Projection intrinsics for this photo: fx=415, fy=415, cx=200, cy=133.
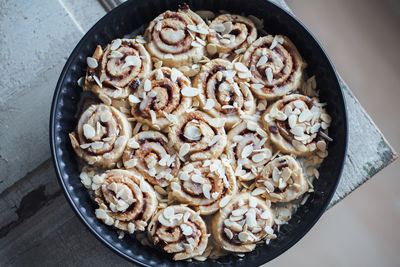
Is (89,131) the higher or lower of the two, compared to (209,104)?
higher

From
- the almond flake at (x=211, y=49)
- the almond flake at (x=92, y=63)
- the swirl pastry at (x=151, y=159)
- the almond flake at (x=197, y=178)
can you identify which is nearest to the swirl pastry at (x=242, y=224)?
the almond flake at (x=197, y=178)

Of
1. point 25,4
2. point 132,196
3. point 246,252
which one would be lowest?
point 246,252

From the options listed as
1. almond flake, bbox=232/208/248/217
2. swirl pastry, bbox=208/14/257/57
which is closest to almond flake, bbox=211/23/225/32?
swirl pastry, bbox=208/14/257/57

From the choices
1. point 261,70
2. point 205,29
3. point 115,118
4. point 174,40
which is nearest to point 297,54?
point 261,70

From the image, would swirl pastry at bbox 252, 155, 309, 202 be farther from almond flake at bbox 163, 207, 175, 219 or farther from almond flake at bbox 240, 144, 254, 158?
almond flake at bbox 163, 207, 175, 219

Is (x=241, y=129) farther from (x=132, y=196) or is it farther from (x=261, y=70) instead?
(x=132, y=196)

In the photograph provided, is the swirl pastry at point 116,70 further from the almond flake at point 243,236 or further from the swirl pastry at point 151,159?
the almond flake at point 243,236

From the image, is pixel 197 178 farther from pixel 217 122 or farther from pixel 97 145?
pixel 97 145

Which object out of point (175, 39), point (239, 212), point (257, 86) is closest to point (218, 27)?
point (175, 39)
